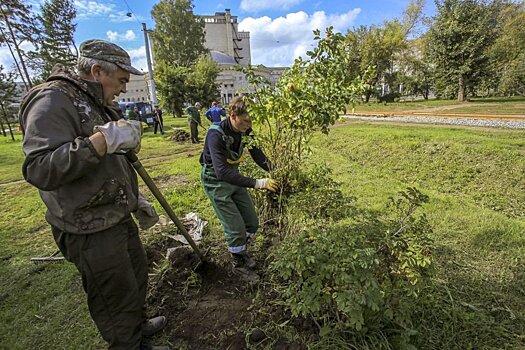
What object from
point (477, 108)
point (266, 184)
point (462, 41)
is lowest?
point (477, 108)

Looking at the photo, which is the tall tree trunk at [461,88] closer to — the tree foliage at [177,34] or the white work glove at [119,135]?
the tree foliage at [177,34]

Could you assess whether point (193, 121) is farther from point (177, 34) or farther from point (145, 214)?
point (177, 34)

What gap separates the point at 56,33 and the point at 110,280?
1322 inches

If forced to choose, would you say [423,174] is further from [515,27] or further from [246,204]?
[515,27]

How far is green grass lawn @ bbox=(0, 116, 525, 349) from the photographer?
2137 millimetres

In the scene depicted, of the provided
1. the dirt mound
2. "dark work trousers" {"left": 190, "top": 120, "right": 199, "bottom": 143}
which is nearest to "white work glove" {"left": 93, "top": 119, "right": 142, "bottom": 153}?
"dark work trousers" {"left": 190, "top": 120, "right": 199, "bottom": 143}

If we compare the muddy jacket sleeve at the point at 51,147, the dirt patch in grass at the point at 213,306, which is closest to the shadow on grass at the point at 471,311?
the dirt patch in grass at the point at 213,306

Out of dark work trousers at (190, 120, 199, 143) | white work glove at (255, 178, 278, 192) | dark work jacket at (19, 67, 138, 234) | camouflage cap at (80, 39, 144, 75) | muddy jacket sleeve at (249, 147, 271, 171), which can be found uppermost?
camouflage cap at (80, 39, 144, 75)

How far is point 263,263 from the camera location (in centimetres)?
290

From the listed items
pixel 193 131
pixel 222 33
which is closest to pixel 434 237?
pixel 193 131

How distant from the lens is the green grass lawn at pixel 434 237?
7.01 feet

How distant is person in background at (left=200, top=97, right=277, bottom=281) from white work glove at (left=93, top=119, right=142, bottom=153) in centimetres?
100

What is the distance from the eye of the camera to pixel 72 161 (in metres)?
1.30

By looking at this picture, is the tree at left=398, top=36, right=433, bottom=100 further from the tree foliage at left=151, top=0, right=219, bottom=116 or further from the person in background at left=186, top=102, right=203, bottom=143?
the person in background at left=186, top=102, right=203, bottom=143
